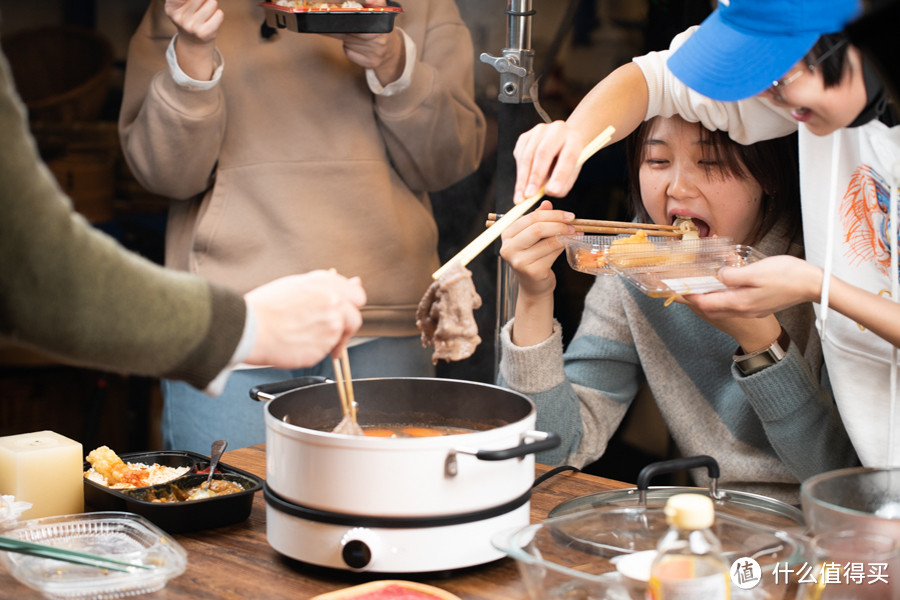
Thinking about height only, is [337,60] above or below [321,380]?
above

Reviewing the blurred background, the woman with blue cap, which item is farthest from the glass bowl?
the blurred background

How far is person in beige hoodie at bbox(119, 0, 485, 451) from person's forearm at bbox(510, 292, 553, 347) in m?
0.52

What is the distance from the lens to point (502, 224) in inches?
60.2

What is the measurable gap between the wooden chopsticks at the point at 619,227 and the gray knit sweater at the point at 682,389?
0.25 metres

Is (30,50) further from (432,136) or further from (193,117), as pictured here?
(432,136)

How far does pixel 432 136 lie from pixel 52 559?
148cm

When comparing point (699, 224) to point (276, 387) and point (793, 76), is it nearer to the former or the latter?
point (793, 76)

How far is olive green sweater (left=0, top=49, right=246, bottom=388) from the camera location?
0.87 metres

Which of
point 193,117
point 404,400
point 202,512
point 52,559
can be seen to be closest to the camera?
point 52,559

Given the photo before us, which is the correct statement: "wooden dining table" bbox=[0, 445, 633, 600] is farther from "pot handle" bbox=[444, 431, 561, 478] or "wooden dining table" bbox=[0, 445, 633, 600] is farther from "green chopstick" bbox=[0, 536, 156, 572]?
"pot handle" bbox=[444, 431, 561, 478]

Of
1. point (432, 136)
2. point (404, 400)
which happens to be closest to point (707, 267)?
point (404, 400)

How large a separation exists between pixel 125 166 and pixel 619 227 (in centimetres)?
234

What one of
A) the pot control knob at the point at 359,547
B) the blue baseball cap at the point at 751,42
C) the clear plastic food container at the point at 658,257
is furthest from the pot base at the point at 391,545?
the blue baseball cap at the point at 751,42

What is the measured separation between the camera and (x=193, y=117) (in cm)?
218
